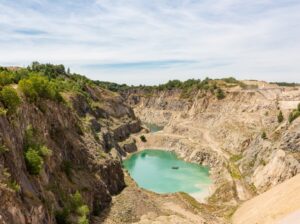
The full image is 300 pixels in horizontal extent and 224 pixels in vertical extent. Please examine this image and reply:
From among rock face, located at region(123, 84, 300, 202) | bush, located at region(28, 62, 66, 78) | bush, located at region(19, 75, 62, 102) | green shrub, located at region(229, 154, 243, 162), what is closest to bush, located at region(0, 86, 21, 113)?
bush, located at region(19, 75, 62, 102)

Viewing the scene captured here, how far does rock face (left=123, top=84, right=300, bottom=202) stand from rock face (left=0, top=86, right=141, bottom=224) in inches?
1070

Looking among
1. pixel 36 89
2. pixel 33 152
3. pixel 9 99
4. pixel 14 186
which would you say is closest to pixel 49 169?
pixel 33 152

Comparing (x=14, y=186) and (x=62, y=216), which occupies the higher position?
(x=14, y=186)

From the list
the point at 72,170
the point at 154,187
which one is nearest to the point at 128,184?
the point at 154,187

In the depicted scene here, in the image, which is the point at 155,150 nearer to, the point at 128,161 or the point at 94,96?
the point at 128,161

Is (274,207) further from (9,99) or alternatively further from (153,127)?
(153,127)

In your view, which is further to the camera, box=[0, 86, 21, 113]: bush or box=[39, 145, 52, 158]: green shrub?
box=[39, 145, 52, 158]: green shrub

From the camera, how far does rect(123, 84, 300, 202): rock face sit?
69.9 meters

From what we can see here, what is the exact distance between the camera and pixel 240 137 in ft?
327

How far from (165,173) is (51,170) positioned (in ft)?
168

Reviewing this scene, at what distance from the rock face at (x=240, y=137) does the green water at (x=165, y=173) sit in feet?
10.2

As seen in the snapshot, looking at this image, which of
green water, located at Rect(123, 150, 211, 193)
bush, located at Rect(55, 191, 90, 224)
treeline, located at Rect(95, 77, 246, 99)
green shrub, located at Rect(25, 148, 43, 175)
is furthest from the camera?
treeline, located at Rect(95, 77, 246, 99)

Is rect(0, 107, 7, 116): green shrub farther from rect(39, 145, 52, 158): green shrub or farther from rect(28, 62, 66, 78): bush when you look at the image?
rect(28, 62, 66, 78): bush

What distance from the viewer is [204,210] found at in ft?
194
